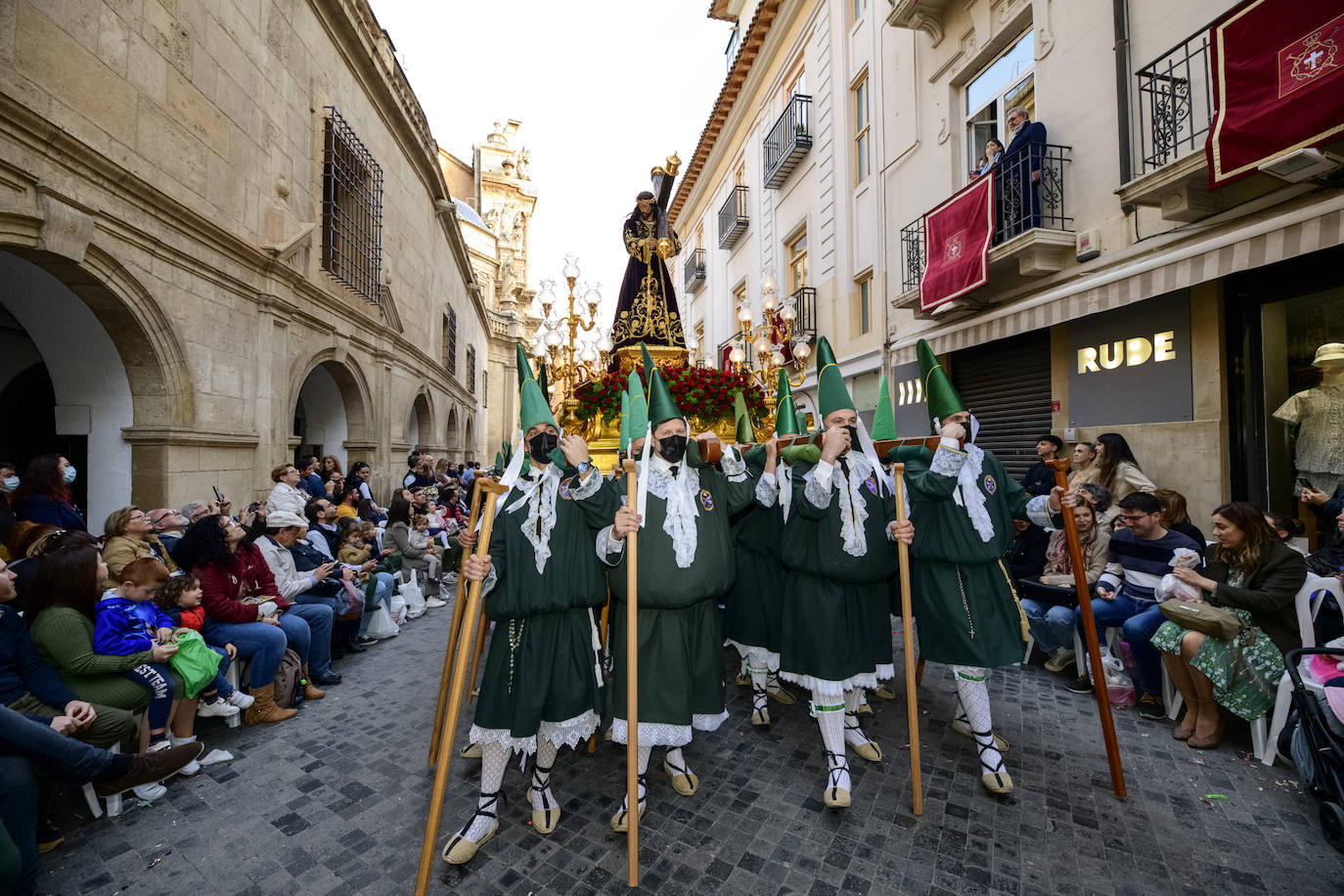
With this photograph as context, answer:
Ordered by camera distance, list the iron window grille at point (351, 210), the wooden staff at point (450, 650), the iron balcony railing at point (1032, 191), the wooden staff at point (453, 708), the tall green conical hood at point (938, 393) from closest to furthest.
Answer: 1. the wooden staff at point (453, 708)
2. the tall green conical hood at point (938, 393)
3. the wooden staff at point (450, 650)
4. the iron balcony railing at point (1032, 191)
5. the iron window grille at point (351, 210)

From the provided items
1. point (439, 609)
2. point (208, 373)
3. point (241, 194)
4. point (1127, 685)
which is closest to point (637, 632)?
point (1127, 685)

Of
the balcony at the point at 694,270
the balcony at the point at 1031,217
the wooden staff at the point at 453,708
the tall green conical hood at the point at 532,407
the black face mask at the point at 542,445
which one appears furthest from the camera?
the balcony at the point at 694,270

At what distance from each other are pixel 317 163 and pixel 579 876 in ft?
31.7

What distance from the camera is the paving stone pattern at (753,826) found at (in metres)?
2.46

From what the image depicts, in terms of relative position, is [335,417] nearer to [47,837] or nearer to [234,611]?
[234,611]

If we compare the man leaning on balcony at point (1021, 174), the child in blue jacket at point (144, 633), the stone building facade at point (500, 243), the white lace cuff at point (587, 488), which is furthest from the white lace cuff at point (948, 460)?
the stone building facade at point (500, 243)

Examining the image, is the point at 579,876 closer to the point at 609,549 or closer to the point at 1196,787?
the point at 609,549

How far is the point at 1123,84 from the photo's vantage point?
5691 mm

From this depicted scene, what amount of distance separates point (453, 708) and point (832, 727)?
2.00 m

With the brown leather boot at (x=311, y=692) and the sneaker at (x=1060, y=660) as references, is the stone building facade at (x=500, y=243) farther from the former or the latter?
the sneaker at (x=1060, y=660)

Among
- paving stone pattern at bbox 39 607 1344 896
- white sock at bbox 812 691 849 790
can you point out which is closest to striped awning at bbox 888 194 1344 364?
paving stone pattern at bbox 39 607 1344 896

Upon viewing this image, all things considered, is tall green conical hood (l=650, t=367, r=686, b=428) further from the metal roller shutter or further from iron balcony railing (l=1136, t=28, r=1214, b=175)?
the metal roller shutter

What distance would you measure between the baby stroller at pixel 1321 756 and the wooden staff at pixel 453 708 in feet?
12.9

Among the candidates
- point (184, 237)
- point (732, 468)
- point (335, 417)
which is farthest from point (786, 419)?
point (335, 417)
